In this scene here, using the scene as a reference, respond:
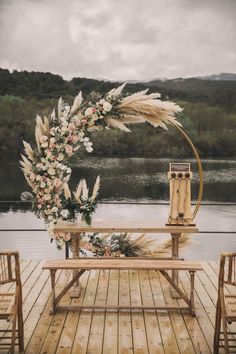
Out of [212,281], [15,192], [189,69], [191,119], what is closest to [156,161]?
[191,119]

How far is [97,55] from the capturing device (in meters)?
61.6

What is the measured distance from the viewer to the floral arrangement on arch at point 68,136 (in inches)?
197

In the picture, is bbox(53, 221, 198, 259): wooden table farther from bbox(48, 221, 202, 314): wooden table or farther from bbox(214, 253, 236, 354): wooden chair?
bbox(214, 253, 236, 354): wooden chair

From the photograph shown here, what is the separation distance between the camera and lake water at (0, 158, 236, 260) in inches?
900

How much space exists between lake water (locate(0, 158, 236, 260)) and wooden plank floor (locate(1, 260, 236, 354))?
14.8 metres

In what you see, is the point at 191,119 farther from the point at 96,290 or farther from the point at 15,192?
the point at 96,290

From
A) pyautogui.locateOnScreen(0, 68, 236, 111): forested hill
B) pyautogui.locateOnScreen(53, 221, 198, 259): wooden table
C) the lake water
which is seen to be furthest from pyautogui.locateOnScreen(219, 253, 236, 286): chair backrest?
pyautogui.locateOnScreen(0, 68, 236, 111): forested hill

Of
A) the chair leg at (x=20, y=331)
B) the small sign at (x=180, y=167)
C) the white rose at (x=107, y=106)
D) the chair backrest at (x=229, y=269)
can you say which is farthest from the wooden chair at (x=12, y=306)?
the white rose at (x=107, y=106)

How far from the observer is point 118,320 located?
13.7ft

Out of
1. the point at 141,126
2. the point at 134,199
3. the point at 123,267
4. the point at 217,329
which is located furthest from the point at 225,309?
the point at 141,126

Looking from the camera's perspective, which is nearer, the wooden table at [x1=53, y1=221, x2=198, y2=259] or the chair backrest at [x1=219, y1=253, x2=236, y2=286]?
the chair backrest at [x1=219, y1=253, x2=236, y2=286]

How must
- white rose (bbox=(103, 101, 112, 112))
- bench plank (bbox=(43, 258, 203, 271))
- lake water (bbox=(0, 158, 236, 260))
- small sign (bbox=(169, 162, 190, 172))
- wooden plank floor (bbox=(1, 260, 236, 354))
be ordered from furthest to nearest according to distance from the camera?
lake water (bbox=(0, 158, 236, 260)) < white rose (bbox=(103, 101, 112, 112)) < small sign (bbox=(169, 162, 190, 172)) < bench plank (bbox=(43, 258, 203, 271)) < wooden plank floor (bbox=(1, 260, 236, 354))

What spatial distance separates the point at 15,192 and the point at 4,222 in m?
7.34

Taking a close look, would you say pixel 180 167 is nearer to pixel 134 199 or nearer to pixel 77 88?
pixel 134 199
